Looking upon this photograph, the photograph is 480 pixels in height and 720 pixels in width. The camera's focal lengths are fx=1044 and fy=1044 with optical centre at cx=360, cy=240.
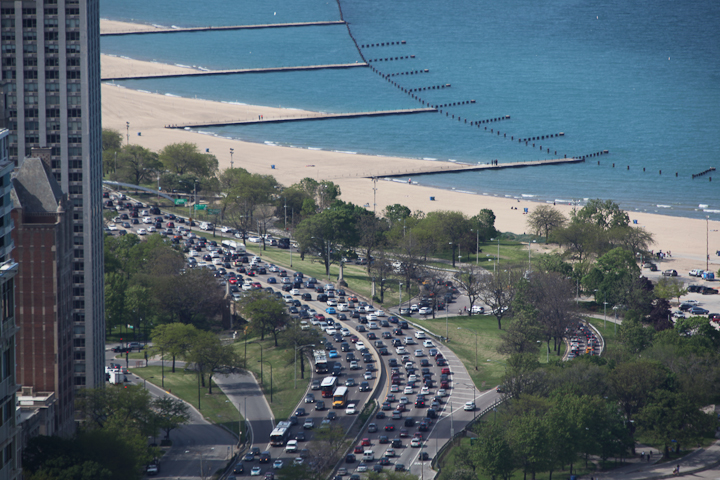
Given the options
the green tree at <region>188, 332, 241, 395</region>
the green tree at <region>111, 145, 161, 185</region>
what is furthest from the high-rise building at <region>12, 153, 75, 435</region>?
the green tree at <region>111, 145, 161, 185</region>

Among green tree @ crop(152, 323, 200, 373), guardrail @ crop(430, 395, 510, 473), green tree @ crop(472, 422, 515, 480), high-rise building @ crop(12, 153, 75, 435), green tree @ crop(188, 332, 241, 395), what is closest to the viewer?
high-rise building @ crop(12, 153, 75, 435)

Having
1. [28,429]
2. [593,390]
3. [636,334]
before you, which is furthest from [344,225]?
[28,429]

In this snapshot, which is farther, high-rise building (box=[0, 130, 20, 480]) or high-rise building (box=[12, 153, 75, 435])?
high-rise building (box=[12, 153, 75, 435])

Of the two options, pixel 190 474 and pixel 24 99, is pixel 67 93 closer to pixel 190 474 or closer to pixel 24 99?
pixel 24 99

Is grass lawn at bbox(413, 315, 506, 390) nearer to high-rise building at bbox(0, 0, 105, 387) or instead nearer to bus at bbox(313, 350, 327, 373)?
bus at bbox(313, 350, 327, 373)

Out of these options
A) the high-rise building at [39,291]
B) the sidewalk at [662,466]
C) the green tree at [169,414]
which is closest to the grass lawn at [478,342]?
the sidewalk at [662,466]

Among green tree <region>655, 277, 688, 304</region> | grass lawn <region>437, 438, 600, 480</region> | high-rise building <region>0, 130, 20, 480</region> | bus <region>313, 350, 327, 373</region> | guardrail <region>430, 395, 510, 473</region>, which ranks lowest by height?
grass lawn <region>437, 438, 600, 480</region>
